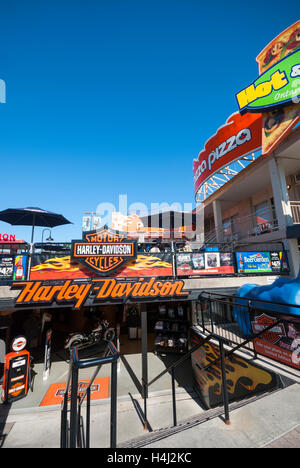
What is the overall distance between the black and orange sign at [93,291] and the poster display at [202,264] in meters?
1.08

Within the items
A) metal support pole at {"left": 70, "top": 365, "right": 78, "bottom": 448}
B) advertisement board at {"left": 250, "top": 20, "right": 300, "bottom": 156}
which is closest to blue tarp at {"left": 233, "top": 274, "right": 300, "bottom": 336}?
metal support pole at {"left": 70, "top": 365, "right": 78, "bottom": 448}

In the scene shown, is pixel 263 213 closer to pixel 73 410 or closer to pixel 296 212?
pixel 296 212

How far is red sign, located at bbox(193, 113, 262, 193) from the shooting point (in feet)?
43.7

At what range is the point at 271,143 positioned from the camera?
37.8 ft

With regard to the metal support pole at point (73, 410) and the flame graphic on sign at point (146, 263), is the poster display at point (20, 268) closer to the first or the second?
the flame graphic on sign at point (146, 263)

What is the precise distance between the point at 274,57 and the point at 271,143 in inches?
226

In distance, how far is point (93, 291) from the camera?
7344 millimetres

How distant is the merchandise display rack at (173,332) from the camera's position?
10.0 metres

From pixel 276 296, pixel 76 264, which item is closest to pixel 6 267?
pixel 76 264

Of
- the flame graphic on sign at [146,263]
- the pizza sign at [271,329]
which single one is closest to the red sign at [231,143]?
the flame graphic on sign at [146,263]

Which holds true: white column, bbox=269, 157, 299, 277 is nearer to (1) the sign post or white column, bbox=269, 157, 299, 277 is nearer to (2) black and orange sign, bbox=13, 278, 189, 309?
(2) black and orange sign, bbox=13, 278, 189, 309

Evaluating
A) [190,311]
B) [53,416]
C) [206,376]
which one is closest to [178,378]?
[206,376]

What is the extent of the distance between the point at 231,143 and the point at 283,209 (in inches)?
266
